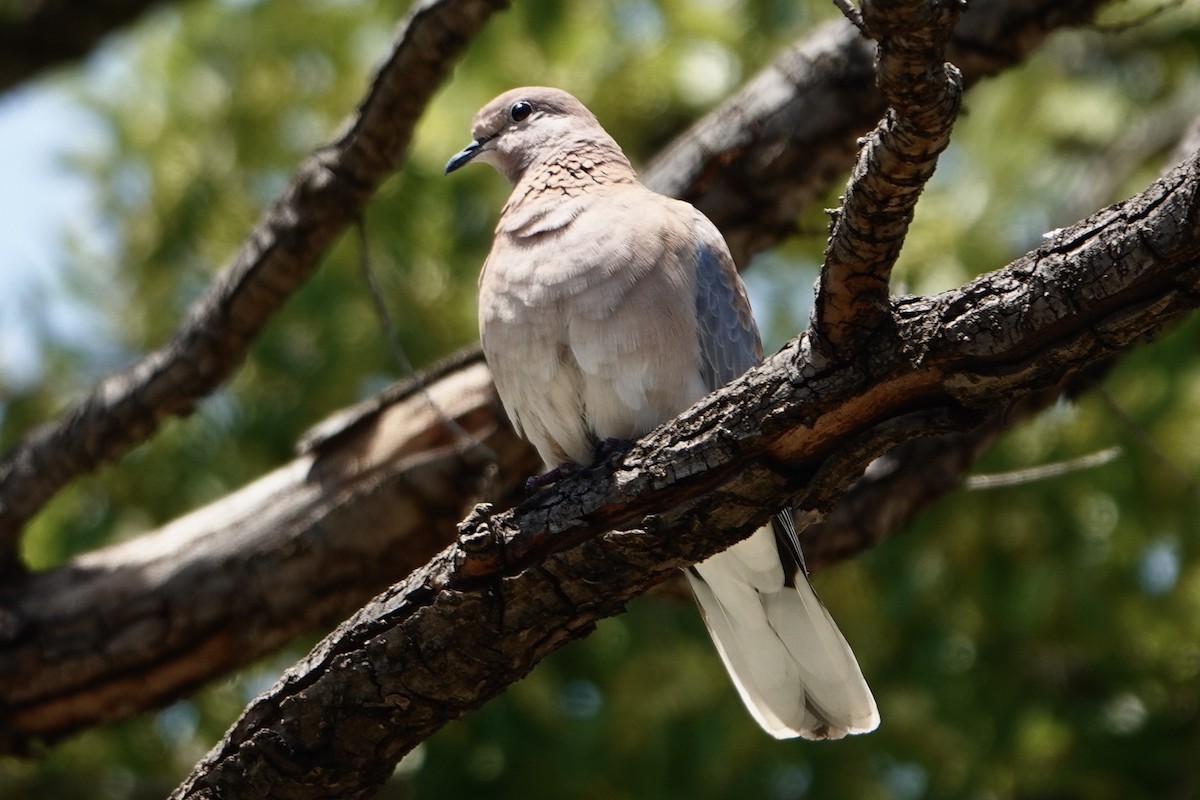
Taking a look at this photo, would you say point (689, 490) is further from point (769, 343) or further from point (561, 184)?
point (769, 343)

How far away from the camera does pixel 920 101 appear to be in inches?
81.0

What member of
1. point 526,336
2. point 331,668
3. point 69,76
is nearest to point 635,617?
point 526,336

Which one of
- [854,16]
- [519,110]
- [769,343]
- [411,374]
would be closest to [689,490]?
[854,16]

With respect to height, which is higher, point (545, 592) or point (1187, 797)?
point (545, 592)

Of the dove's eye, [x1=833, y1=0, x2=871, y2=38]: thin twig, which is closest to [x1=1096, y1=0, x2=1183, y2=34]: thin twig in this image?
the dove's eye

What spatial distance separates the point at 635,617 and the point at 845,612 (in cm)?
81

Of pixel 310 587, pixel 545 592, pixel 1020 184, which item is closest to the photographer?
pixel 545 592

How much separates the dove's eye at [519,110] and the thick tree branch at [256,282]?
0.50 meters

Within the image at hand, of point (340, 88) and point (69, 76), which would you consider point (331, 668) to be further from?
point (69, 76)

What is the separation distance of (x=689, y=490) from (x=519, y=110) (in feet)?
6.76

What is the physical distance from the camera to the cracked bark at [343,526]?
4273mm

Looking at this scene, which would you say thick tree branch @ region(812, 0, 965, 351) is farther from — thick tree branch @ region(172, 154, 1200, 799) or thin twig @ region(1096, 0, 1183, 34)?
thin twig @ region(1096, 0, 1183, 34)

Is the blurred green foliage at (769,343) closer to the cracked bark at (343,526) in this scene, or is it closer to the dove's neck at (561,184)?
the cracked bark at (343,526)

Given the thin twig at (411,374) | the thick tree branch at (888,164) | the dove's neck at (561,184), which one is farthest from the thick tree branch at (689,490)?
the thin twig at (411,374)
